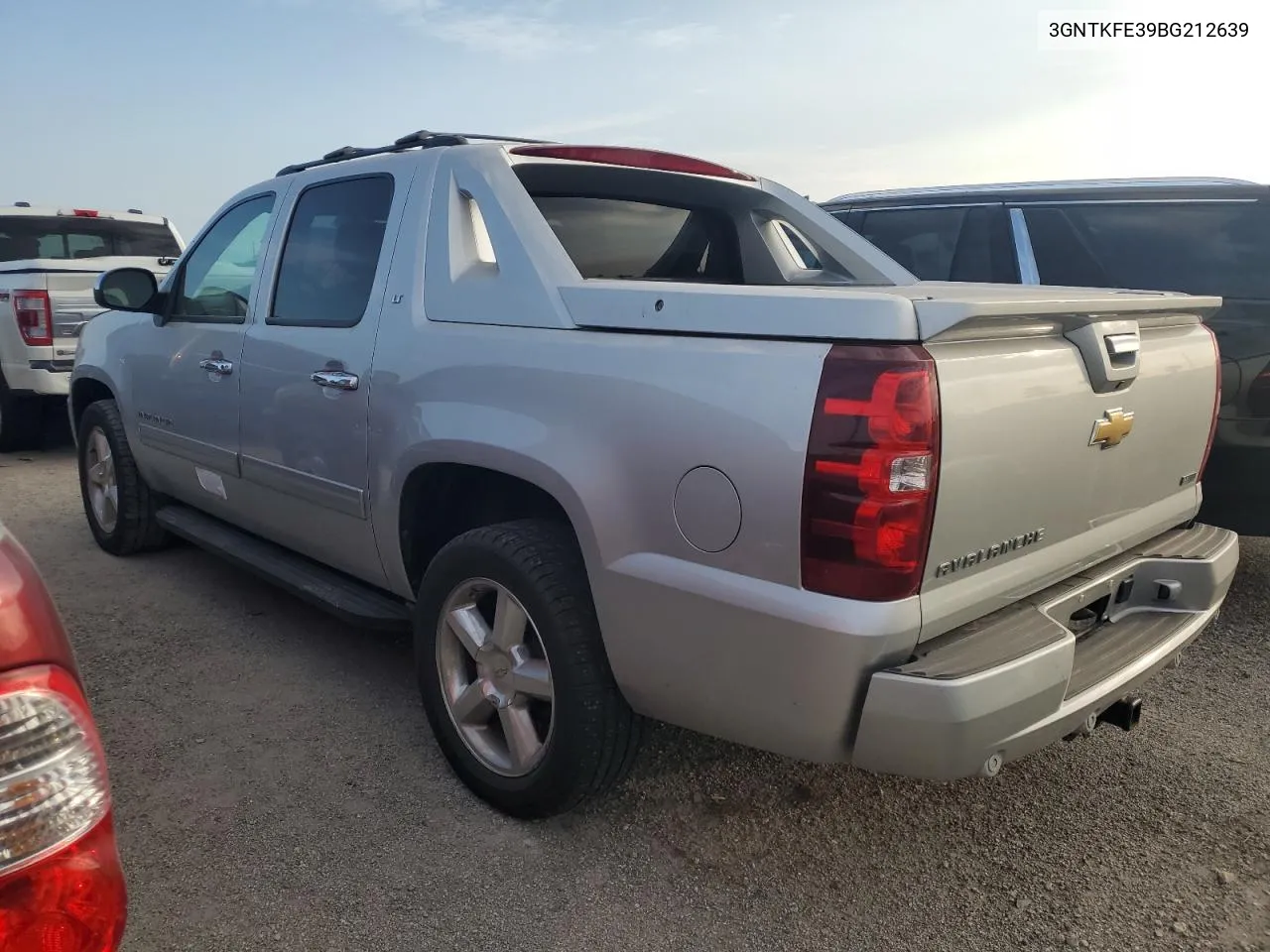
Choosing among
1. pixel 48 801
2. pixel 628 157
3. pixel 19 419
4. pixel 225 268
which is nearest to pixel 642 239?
pixel 628 157

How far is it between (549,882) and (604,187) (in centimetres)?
215

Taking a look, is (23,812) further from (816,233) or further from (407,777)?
(816,233)

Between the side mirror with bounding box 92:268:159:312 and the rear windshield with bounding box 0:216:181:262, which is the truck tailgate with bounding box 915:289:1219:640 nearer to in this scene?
the side mirror with bounding box 92:268:159:312

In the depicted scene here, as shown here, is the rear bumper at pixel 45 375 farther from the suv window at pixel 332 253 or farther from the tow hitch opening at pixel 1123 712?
the tow hitch opening at pixel 1123 712

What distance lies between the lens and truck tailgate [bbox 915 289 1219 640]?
6.53 ft

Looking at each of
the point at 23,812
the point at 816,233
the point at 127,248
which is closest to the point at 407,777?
the point at 23,812

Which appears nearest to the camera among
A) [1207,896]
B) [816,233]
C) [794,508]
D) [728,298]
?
[794,508]

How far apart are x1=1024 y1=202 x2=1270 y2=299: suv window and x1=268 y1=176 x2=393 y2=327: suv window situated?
340 cm

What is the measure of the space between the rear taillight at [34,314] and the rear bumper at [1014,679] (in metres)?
7.51

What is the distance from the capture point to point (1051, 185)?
515 centimetres

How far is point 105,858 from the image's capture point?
1.30m

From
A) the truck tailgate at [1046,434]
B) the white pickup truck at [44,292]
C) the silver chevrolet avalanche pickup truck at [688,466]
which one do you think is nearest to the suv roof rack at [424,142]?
the silver chevrolet avalanche pickup truck at [688,466]

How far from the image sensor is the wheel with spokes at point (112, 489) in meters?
4.85

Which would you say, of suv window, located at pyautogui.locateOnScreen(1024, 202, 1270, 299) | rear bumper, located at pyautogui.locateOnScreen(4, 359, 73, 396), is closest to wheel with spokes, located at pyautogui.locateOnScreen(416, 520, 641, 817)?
suv window, located at pyautogui.locateOnScreen(1024, 202, 1270, 299)
